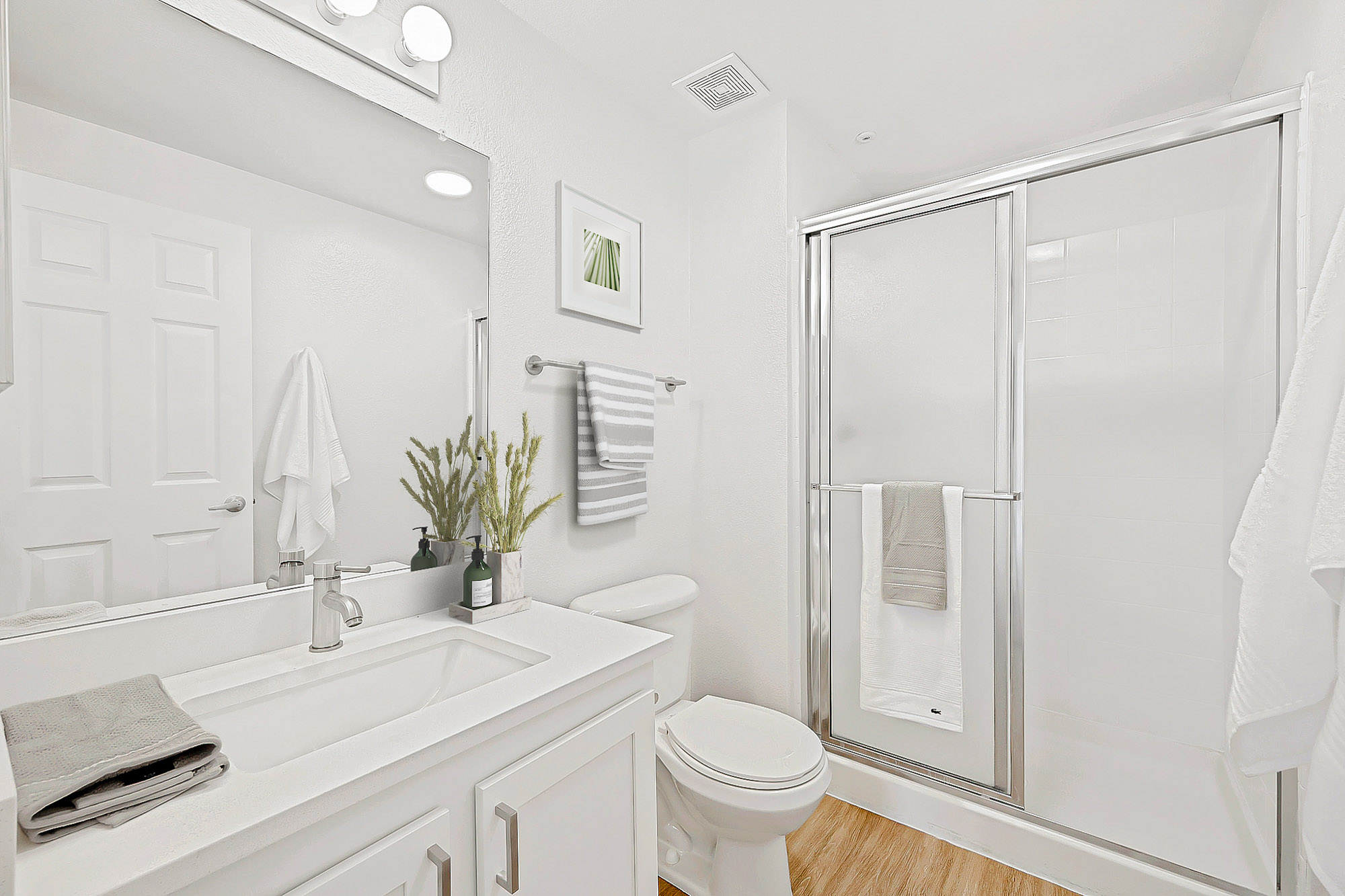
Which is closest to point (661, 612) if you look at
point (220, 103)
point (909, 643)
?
point (909, 643)

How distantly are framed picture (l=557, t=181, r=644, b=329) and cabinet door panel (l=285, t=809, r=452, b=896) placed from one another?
1.29m

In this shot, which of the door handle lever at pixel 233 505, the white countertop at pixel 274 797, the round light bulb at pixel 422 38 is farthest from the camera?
the round light bulb at pixel 422 38

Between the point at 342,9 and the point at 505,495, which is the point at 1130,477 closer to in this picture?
the point at 505,495

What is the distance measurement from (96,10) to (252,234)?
363mm

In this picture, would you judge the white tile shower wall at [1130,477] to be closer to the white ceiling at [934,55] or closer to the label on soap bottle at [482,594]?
the white ceiling at [934,55]

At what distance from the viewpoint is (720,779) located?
133 centimetres

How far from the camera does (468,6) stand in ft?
4.64

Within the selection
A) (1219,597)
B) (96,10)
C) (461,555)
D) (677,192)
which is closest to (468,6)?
(96,10)

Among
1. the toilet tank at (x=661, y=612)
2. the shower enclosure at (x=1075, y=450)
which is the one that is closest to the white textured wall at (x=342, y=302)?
the toilet tank at (x=661, y=612)

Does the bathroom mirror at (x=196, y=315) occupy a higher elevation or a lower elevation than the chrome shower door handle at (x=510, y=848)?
higher

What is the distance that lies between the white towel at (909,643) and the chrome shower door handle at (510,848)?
1.29 meters

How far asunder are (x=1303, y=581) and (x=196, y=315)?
6.15 ft

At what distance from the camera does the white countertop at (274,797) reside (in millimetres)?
512

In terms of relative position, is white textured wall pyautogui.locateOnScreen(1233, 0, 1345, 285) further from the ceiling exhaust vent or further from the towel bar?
the towel bar
